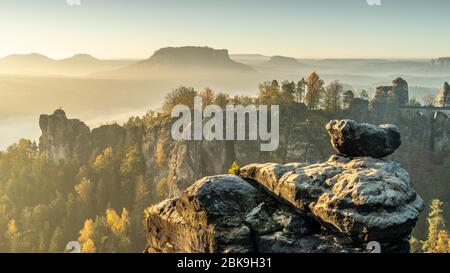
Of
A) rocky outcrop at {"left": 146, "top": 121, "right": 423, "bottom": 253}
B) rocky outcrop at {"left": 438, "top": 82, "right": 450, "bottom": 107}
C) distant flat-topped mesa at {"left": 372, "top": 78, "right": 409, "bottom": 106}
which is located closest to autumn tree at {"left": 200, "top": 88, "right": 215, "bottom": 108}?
distant flat-topped mesa at {"left": 372, "top": 78, "right": 409, "bottom": 106}

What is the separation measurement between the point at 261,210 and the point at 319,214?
265 centimetres

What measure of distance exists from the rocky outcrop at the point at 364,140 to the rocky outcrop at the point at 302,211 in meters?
0.60

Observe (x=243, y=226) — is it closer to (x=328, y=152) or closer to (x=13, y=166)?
(x=328, y=152)

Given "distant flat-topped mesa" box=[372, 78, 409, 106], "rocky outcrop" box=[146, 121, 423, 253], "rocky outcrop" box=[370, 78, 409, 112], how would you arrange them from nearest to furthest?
1. "rocky outcrop" box=[146, 121, 423, 253]
2. "rocky outcrop" box=[370, 78, 409, 112]
3. "distant flat-topped mesa" box=[372, 78, 409, 106]

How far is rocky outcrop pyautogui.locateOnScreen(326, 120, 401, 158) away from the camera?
22078 mm

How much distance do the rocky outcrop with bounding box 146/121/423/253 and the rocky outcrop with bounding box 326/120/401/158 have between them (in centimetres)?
60

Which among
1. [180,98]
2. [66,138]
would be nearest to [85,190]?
[66,138]

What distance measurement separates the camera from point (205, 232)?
65.7ft

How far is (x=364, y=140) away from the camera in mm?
22094

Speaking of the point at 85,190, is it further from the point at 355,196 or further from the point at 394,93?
the point at 355,196

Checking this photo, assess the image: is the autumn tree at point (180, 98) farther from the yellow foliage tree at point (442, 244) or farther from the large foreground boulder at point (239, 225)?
the large foreground boulder at point (239, 225)

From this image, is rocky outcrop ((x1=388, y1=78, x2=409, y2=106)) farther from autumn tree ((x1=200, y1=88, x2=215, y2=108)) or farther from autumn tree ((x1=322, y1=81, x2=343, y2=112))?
autumn tree ((x1=200, y1=88, x2=215, y2=108))

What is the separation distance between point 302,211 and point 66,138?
145 meters
